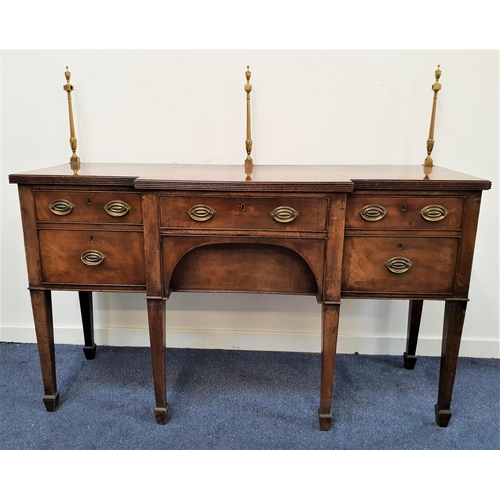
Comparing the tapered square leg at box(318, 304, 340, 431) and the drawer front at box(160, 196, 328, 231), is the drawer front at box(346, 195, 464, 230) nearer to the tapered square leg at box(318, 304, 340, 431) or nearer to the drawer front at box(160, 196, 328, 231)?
the drawer front at box(160, 196, 328, 231)

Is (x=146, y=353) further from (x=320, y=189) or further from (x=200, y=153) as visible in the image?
(x=320, y=189)

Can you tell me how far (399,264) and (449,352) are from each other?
439 millimetres

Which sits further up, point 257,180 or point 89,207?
point 257,180

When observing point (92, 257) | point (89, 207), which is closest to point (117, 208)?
point (89, 207)

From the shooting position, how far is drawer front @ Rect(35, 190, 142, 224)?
5.13 feet

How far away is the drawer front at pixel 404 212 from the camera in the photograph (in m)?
1.52

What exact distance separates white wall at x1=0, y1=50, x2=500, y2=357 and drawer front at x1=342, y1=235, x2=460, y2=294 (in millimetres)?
673

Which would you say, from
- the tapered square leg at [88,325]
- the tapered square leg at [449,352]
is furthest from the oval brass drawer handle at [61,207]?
the tapered square leg at [449,352]

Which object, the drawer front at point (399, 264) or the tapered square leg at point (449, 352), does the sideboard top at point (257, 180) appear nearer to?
the drawer front at point (399, 264)

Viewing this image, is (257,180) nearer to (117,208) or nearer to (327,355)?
(117,208)

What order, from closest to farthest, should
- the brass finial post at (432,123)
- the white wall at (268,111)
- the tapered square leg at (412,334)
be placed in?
1. the brass finial post at (432,123)
2. the white wall at (268,111)
3. the tapered square leg at (412,334)

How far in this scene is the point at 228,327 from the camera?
92.3 inches

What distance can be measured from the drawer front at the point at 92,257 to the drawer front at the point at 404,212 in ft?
2.55

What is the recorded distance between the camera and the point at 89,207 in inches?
62.3
